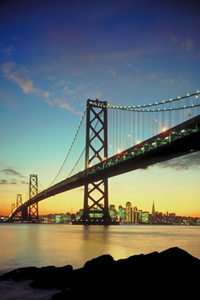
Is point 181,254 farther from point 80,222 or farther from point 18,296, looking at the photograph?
point 80,222

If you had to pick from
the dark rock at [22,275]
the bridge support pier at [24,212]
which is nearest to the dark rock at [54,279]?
the dark rock at [22,275]

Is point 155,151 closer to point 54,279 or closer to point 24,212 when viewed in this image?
point 54,279

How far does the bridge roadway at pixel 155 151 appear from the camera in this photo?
89.9 feet

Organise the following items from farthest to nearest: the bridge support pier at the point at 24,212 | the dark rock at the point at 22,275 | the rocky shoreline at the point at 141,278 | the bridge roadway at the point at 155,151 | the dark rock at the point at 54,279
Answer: the bridge support pier at the point at 24,212 → the bridge roadway at the point at 155,151 → the dark rock at the point at 22,275 → the dark rock at the point at 54,279 → the rocky shoreline at the point at 141,278

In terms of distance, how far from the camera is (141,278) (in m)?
5.86

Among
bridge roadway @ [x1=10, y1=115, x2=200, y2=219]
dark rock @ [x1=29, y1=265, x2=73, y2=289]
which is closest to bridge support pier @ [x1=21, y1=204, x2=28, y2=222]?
bridge roadway @ [x1=10, y1=115, x2=200, y2=219]

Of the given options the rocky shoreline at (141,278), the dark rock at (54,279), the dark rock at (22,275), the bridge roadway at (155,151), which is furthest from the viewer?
the bridge roadway at (155,151)

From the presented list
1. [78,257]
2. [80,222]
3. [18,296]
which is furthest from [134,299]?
[80,222]

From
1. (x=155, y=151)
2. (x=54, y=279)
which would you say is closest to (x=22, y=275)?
(x=54, y=279)

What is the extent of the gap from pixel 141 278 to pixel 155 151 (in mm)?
25886

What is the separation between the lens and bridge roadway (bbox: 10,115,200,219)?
2741cm

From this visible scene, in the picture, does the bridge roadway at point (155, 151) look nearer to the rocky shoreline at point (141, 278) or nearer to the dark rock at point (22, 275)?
the dark rock at point (22, 275)

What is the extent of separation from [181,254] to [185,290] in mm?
887

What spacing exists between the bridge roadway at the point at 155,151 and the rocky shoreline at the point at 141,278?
68.8ft
